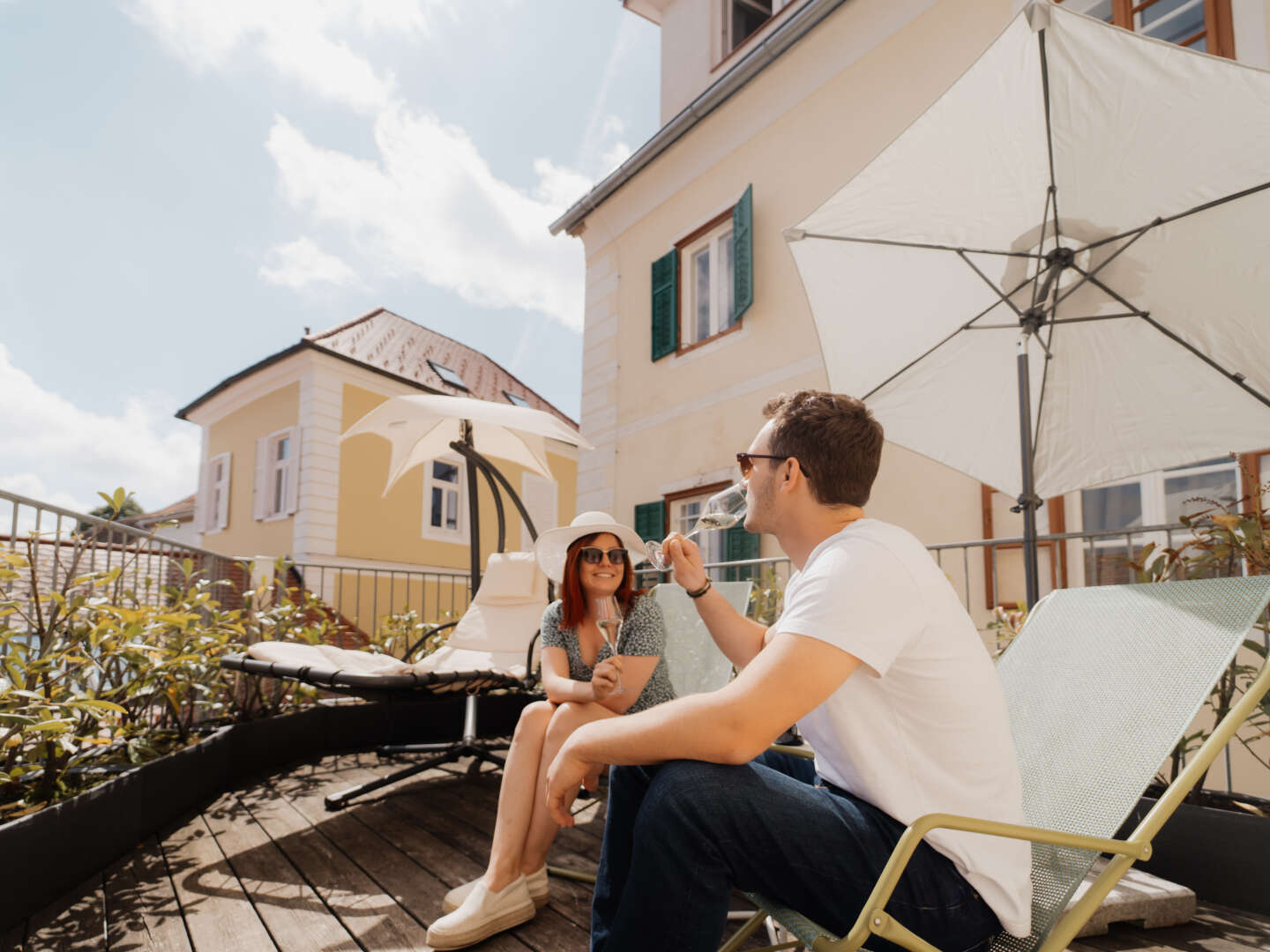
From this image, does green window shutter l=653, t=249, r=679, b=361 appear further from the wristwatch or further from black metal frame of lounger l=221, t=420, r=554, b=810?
the wristwatch

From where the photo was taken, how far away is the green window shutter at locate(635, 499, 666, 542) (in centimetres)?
775

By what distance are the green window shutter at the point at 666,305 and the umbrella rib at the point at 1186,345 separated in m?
5.52

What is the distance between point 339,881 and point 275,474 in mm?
11905

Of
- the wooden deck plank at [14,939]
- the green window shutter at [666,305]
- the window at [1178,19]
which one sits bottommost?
the wooden deck plank at [14,939]

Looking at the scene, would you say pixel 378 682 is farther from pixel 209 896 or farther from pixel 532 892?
pixel 532 892

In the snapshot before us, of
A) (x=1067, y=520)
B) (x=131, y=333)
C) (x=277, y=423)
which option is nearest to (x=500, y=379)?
(x=277, y=423)

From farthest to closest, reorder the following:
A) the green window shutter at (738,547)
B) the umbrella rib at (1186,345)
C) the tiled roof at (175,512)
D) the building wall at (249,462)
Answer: the tiled roof at (175,512), the building wall at (249,462), the green window shutter at (738,547), the umbrella rib at (1186,345)

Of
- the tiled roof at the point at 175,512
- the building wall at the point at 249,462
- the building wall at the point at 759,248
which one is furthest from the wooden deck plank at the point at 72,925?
the tiled roof at the point at 175,512

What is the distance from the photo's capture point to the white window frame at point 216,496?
13.9 meters

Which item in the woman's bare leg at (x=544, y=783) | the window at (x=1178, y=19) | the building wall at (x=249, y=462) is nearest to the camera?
the woman's bare leg at (x=544, y=783)

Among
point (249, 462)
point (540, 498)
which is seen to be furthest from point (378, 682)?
point (540, 498)

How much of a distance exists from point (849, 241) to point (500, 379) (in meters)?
15.0

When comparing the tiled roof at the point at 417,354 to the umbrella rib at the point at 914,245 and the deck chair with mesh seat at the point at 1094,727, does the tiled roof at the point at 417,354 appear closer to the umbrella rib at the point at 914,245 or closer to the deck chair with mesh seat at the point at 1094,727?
the umbrella rib at the point at 914,245

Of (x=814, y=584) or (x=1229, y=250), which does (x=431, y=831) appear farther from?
(x=1229, y=250)
